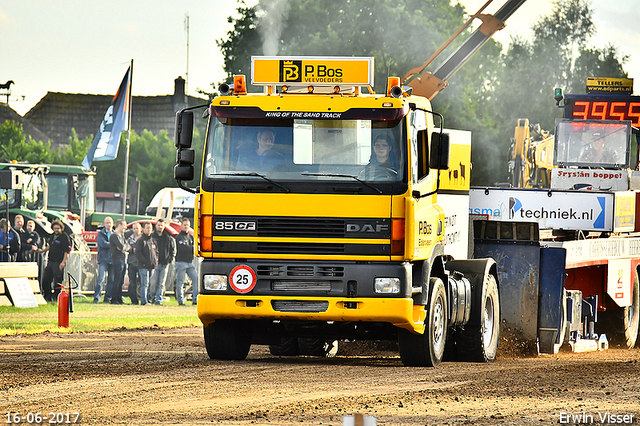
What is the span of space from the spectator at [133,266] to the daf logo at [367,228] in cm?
1239

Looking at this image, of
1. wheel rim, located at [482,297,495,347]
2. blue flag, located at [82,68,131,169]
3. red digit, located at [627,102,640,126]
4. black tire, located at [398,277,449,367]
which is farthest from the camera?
blue flag, located at [82,68,131,169]

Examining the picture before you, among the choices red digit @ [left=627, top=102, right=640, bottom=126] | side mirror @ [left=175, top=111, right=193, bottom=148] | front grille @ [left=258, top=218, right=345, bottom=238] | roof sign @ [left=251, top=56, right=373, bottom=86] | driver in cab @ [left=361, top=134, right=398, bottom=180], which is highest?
red digit @ [left=627, top=102, right=640, bottom=126]

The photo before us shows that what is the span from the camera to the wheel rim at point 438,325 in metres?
12.5

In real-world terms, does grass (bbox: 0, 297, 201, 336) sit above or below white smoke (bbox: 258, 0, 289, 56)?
below

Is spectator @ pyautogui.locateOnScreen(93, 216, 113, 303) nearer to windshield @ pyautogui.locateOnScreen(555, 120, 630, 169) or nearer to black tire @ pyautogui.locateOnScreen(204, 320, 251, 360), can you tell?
windshield @ pyautogui.locateOnScreen(555, 120, 630, 169)

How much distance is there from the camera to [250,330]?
1278 centimetres

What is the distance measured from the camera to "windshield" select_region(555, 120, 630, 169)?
23.3 metres

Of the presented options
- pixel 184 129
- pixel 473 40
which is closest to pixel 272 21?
pixel 473 40

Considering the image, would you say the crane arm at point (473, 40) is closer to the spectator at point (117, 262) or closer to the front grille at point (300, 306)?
the spectator at point (117, 262)

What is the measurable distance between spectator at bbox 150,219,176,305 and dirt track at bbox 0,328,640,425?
8660 millimetres

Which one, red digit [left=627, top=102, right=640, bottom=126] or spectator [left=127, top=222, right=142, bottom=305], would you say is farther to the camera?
red digit [left=627, top=102, right=640, bottom=126]

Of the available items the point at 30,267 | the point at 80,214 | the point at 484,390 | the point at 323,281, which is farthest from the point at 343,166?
the point at 80,214

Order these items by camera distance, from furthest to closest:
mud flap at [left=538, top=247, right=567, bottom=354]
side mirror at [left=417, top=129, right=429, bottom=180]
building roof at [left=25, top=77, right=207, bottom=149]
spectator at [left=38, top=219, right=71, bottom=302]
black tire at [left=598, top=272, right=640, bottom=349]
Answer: building roof at [left=25, top=77, right=207, bottom=149] < spectator at [left=38, top=219, right=71, bottom=302] < black tire at [left=598, top=272, right=640, bottom=349] < mud flap at [left=538, top=247, right=567, bottom=354] < side mirror at [left=417, top=129, right=429, bottom=180]

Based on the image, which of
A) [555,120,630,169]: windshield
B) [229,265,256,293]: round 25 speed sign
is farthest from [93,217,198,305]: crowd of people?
[229,265,256,293]: round 25 speed sign
